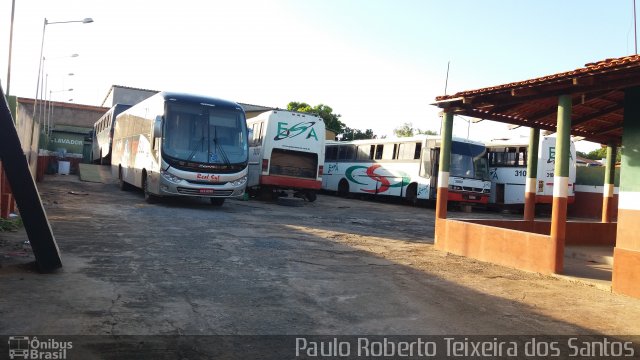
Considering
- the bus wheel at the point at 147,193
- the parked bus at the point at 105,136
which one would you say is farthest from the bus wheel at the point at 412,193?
the parked bus at the point at 105,136

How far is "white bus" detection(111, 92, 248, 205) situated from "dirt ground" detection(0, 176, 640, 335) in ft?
12.3

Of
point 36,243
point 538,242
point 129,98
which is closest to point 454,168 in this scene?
point 538,242

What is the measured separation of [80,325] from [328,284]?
3.04 meters

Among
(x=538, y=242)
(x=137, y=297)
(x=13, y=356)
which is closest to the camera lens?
(x=13, y=356)

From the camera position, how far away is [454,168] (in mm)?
22047

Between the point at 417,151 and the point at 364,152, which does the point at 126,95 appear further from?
the point at 417,151

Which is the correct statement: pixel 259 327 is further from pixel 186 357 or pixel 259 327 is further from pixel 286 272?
pixel 286 272

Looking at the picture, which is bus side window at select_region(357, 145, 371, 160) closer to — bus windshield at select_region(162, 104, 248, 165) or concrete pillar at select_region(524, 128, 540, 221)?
bus windshield at select_region(162, 104, 248, 165)

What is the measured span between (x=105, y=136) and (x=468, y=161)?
20.1 m

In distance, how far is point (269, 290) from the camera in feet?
20.0

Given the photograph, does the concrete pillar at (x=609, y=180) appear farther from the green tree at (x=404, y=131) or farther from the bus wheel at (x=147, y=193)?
the green tree at (x=404, y=131)

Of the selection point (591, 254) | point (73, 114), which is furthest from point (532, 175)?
point (73, 114)

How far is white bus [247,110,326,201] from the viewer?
779 inches

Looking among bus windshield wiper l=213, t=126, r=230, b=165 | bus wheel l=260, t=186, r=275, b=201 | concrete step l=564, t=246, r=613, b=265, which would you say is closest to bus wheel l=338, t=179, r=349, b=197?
bus wheel l=260, t=186, r=275, b=201
